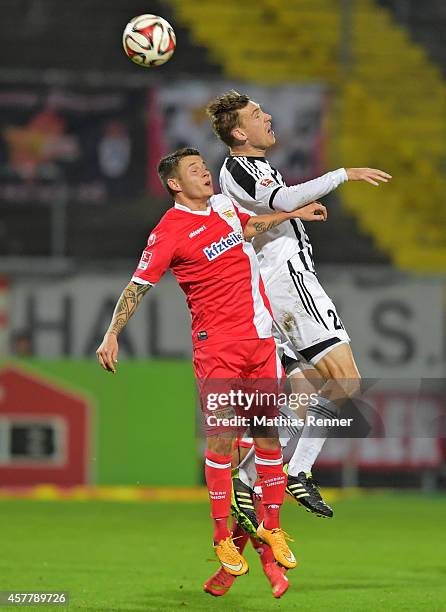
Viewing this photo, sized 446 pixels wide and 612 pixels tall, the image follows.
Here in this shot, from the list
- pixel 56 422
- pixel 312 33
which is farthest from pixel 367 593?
pixel 312 33

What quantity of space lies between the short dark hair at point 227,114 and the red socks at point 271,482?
6.21 ft

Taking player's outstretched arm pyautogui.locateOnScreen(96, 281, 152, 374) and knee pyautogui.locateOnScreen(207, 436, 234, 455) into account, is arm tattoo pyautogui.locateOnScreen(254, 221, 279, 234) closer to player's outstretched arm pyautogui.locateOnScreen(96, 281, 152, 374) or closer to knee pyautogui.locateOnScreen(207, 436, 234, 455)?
player's outstretched arm pyautogui.locateOnScreen(96, 281, 152, 374)

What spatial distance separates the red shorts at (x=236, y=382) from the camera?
7469mm

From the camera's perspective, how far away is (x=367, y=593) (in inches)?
335

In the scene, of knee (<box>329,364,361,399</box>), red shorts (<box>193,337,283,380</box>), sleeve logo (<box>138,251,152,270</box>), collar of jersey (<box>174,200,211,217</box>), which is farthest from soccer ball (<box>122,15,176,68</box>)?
knee (<box>329,364,361,399</box>)

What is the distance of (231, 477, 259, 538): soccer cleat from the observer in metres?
7.86

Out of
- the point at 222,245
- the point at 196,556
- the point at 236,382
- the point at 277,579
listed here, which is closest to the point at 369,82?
the point at 196,556

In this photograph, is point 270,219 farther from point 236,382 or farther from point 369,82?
point 369,82

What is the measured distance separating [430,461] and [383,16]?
774 cm

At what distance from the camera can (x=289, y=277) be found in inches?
320

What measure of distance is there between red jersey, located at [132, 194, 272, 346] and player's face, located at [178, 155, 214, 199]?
0.35 feet

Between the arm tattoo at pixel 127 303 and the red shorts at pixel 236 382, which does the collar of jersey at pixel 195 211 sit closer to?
the arm tattoo at pixel 127 303

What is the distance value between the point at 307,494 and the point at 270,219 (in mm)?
1628

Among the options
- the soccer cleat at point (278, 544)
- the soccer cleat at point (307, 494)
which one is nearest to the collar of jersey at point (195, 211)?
the soccer cleat at point (307, 494)
